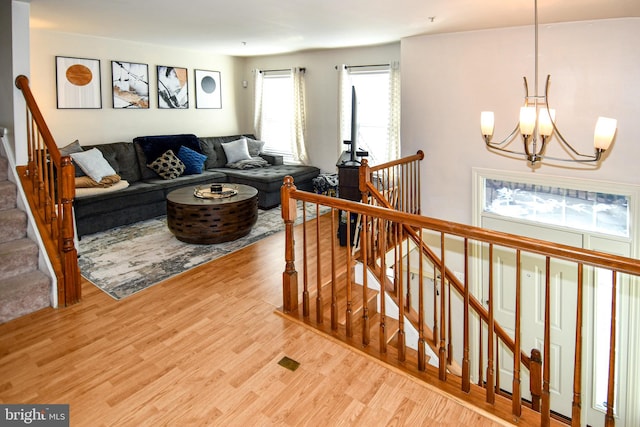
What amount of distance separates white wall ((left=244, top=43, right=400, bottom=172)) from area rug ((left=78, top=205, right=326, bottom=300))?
202cm

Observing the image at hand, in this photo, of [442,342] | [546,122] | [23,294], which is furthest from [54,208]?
[546,122]

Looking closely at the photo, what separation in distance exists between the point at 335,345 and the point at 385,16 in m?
3.09

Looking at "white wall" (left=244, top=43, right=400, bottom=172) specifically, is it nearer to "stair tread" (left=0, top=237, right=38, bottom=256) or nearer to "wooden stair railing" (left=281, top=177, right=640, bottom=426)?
"wooden stair railing" (left=281, top=177, right=640, bottom=426)

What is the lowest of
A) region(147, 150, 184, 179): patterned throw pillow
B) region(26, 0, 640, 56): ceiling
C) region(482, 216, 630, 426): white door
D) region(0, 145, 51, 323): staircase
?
region(482, 216, 630, 426): white door

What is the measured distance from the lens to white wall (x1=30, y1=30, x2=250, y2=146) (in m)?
5.22

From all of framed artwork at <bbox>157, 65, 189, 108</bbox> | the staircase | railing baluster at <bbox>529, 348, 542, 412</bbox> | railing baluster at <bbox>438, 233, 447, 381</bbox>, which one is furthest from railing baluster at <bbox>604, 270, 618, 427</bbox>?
framed artwork at <bbox>157, 65, 189, 108</bbox>

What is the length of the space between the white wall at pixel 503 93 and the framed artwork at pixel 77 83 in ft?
13.5

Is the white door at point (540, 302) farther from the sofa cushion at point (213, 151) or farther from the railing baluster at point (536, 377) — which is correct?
the sofa cushion at point (213, 151)

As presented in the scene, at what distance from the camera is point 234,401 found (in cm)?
218

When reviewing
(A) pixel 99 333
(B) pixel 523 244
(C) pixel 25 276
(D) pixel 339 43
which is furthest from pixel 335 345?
(D) pixel 339 43

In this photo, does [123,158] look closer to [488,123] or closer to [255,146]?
[255,146]

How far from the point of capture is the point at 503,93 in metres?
4.46

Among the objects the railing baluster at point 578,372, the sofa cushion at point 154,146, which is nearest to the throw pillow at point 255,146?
the sofa cushion at point 154,146

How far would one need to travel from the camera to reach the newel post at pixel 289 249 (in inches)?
Result: 113
